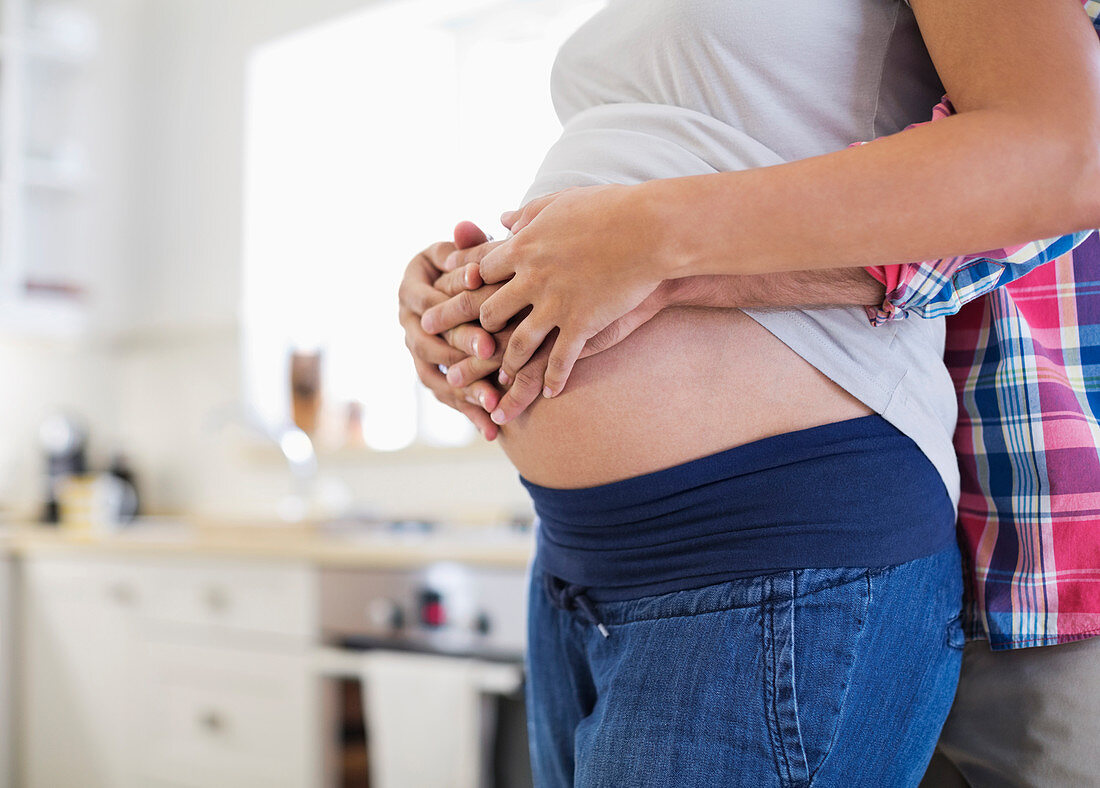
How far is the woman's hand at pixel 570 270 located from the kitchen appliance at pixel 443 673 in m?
0.91

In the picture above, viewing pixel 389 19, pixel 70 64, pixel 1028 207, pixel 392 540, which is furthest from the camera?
pixel 70 64

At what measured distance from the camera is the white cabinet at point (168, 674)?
1.78m

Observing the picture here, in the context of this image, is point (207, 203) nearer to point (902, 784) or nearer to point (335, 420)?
point (335, 420)

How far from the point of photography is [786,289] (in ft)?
1.89

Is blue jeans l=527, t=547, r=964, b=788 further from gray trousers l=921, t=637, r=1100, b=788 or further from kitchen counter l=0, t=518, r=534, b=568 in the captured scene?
kitchen counter l=0, t=518, r=534, b=568

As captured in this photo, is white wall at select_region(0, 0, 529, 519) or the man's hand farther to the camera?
white wall at select_region(0, 0, 529, 519)

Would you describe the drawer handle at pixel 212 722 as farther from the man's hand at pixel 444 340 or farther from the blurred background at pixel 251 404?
the man's hand at pixel 444 340

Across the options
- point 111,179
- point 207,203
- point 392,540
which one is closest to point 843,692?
point 392,540

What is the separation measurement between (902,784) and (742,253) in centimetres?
37

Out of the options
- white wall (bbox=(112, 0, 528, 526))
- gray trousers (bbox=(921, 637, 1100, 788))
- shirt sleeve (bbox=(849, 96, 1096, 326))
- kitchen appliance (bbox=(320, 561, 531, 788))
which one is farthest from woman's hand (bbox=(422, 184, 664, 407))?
white wall (bbox=(112, 0, 528, 526))

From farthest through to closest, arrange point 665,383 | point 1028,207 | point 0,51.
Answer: point 0,51, point 665,383, point 1028,207

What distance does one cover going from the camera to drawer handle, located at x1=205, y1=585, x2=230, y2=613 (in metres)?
1.93

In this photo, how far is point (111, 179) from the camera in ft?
10.1

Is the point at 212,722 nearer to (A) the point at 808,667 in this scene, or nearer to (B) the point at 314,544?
(B) the point at 314,544
